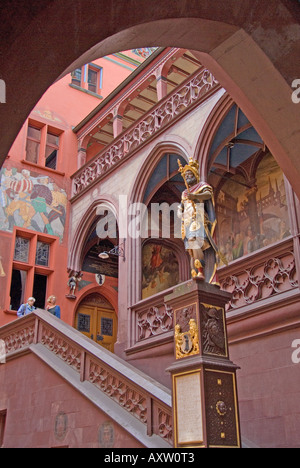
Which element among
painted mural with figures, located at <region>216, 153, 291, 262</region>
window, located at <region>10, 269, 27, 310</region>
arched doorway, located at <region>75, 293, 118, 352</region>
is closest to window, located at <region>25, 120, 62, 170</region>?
window, located at <region>10, 269, 27, 310</region>

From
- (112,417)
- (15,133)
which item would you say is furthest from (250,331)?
(15,133)

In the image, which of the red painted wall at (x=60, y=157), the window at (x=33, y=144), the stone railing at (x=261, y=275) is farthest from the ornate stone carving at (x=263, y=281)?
the window at (x=33, y=144)

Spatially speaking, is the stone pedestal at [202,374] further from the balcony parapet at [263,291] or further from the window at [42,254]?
the window at [42,254]

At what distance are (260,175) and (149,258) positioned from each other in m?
4.57

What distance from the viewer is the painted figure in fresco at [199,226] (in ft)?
17.9

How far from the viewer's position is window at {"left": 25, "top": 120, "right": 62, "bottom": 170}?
1581 centimetres

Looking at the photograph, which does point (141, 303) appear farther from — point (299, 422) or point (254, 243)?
point (299, 422)

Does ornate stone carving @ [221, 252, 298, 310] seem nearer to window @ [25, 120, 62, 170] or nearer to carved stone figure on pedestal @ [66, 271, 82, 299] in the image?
carved stone figure on pedestal @ [66, 271, 82, 299]

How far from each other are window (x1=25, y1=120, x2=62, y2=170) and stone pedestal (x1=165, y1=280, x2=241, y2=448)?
11393mm

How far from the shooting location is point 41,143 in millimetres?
15922

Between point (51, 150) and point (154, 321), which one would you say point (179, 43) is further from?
point (51, 150)

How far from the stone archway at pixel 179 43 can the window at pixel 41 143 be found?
40.7ft

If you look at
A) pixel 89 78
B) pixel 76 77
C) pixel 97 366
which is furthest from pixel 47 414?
pixel 89 78

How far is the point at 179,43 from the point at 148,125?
30.9ft
